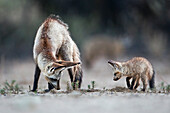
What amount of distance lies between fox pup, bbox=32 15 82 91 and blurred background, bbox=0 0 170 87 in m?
12.1

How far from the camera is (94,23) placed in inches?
932

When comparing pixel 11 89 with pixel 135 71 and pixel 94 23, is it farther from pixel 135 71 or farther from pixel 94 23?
pixel 94 23

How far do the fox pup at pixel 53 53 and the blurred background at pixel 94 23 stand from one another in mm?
12094

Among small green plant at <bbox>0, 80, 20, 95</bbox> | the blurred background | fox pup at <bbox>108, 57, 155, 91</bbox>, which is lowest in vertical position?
small green plant at <bbox>0, 80, 20, 95</bbox>

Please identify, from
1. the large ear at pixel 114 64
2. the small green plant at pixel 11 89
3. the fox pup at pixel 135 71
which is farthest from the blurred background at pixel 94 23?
the small green plant at pixel 11 89

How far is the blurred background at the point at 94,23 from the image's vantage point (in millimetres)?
22734

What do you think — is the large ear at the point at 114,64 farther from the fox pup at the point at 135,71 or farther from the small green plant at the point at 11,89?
the small green plant at the point at 11,89

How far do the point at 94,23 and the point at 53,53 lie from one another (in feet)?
48.3

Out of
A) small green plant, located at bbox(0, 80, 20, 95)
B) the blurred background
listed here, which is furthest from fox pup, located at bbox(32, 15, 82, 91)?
the blurred background

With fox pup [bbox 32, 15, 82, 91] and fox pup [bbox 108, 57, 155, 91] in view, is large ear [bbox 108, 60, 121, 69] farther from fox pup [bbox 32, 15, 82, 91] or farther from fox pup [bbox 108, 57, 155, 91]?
fox pup [bbox 32, 15, 82, 91]

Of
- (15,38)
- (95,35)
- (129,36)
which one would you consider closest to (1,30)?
(15,38)

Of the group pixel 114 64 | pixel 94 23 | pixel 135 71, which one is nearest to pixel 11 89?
pixel 114 64

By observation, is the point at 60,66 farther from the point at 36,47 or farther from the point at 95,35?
the point at 95,35

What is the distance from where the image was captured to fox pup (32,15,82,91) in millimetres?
8484
